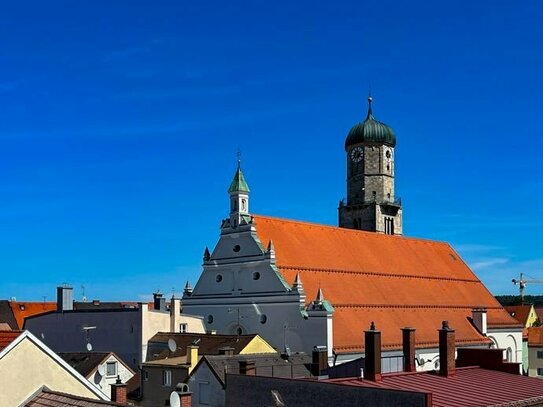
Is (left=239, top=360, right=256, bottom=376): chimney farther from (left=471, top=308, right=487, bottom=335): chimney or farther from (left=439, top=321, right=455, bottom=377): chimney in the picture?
(left=471, top=308, right=487, bottom=335): chimney

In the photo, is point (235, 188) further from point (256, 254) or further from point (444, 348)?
point (444, 348)

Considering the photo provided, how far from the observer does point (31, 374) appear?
17172 millimetres

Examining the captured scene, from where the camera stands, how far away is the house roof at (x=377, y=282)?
5534cm

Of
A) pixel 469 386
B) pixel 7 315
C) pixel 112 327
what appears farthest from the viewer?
pixel 7 315

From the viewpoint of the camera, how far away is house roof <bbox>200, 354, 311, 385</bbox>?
3838 centimetres

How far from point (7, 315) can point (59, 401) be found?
80621 mm

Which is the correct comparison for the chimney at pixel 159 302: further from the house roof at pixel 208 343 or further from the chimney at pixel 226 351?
the chimney at pixel 226 351

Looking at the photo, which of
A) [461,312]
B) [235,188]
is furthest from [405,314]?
[235,188]

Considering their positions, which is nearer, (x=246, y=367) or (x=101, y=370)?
(x=246, y=367)

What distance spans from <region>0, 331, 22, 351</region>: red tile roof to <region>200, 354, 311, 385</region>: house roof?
19.8 meters

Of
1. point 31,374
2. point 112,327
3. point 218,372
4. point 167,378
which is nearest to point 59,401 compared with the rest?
point 31,374

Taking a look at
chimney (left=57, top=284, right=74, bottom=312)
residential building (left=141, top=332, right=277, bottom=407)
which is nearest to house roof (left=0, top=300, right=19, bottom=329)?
chimney (left=57, top=284, right=74, bottom=312)

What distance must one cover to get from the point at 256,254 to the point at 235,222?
362 cm

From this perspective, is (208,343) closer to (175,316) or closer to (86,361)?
(86,361)
